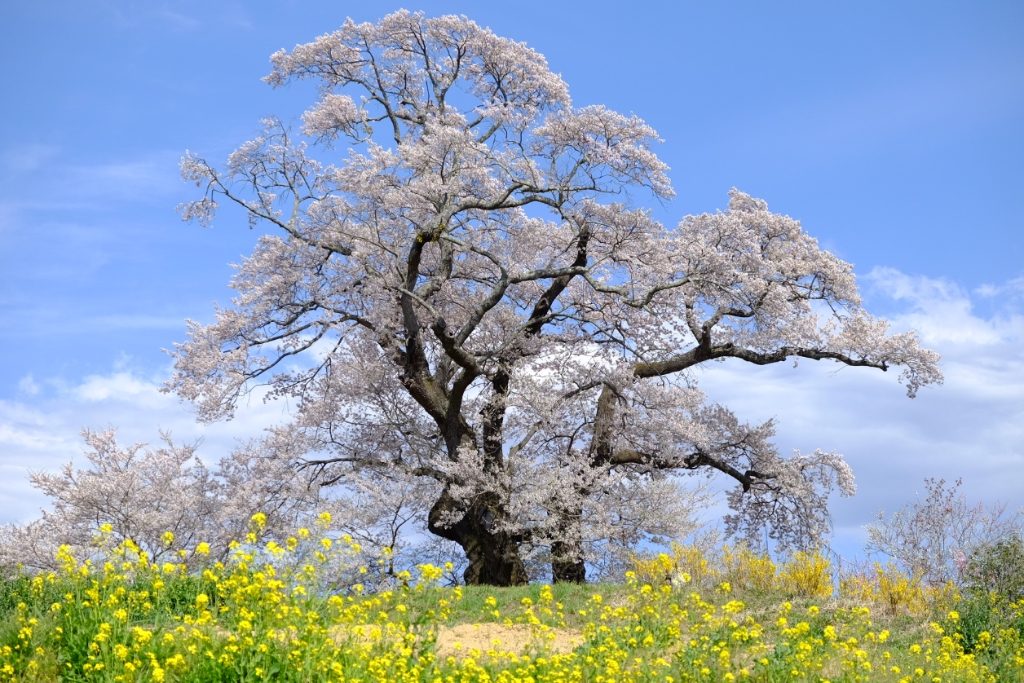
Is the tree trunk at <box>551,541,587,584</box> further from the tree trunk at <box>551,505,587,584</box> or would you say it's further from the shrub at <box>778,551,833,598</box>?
the shrub at <box>778,551,833,598</box>

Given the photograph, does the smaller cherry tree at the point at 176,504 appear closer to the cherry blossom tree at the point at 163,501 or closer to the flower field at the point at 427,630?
the cherry blossom tree at the point at 163,501

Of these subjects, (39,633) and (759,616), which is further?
(759,616)

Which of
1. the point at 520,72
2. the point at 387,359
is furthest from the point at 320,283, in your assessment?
the point at 520,72

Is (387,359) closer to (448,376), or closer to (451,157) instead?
(448,376)

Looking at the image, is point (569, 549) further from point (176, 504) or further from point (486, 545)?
point (176, 504)

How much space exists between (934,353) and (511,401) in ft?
28.5

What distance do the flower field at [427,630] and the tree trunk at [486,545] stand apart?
18.0 feet

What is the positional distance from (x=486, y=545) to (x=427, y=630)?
10.8 metres

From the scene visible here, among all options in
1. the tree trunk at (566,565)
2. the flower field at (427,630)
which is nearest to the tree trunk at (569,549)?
the tree trunk at (566,565)

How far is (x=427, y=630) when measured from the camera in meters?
Result: 8.15

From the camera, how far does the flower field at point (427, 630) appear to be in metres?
7.04

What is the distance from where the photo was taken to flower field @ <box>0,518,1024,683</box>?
7.04 metres

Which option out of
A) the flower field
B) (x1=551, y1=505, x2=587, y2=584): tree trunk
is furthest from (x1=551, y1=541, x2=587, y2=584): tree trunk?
the flower field

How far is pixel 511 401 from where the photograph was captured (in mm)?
18922
